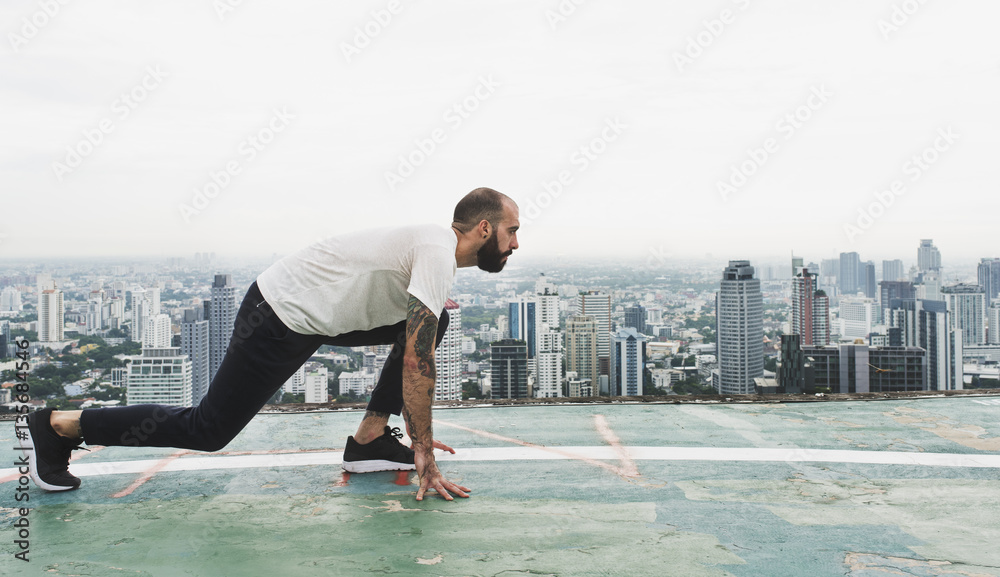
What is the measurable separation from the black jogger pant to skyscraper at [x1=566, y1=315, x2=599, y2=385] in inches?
722

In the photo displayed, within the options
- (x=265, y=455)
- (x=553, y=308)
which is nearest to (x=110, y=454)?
(x=265, y=455)

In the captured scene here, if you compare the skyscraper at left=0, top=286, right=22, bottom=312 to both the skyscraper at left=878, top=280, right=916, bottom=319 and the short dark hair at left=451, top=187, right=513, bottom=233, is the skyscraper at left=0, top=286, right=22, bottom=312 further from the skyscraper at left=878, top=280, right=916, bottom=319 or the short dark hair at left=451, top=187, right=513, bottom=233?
the skyscraper at left=878, top=280, right=916, bottom=319

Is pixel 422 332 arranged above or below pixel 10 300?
below

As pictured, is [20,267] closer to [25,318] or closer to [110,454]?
[25,318]

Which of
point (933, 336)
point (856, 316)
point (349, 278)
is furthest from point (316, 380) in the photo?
point (856, 316)

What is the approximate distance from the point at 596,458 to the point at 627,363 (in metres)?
17.1

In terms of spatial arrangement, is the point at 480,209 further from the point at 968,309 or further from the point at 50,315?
the point at 968,309

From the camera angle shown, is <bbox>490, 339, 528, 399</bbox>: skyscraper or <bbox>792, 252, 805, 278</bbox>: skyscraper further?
<bbox>792, 252, 805, 278</bbox>: skyscraper

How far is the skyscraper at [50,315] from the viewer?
896 cm

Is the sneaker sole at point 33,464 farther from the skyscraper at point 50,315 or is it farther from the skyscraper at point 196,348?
the skyscraper at point 50,315

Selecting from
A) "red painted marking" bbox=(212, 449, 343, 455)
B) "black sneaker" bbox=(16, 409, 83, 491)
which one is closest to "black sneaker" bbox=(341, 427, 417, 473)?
"red painted marking" bbox=(212, 449, 343, 455)

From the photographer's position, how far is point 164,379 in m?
6.90

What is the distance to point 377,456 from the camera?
7.77 ft

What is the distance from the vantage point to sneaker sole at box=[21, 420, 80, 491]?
2.11 metres
